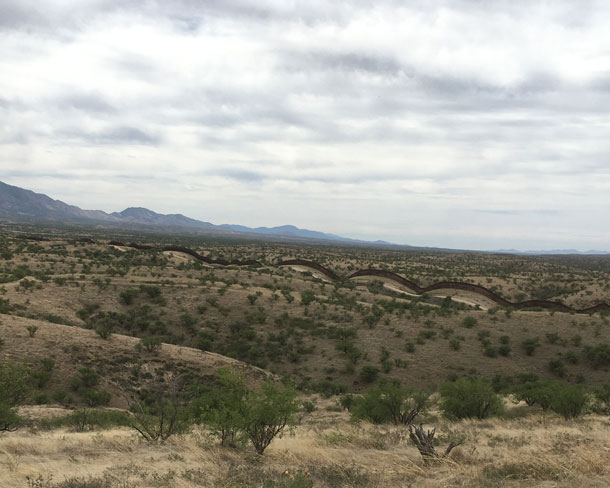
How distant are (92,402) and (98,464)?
10.2 m

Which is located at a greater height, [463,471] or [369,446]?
[463,471]

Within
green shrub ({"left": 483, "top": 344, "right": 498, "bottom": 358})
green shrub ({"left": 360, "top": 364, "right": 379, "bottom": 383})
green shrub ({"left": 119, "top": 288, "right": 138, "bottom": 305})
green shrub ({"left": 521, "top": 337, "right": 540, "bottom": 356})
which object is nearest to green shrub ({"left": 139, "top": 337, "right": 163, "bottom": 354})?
green shrub ({"left": 119, "top": 288, "right": 138, "bottom": 305})

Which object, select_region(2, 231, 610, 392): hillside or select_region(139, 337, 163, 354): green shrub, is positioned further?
select_region(2, 231, 610, 392): hillside

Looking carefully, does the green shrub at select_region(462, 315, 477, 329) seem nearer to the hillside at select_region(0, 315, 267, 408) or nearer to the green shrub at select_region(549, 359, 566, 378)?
the green shrub at select_region(549, 359, 566, 378)

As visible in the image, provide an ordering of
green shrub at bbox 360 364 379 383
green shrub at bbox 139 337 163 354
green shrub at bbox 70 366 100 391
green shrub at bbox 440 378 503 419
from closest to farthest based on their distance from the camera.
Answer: green shrub at bbox 440 378 503 419
green shrub at bbox 70 366 100 391
green shrub at bbox 139 337 163 354
green shrub at bbox 360 364 379 383

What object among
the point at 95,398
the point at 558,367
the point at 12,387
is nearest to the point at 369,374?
the point at 558,367

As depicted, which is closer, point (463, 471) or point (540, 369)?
point (463, 471)

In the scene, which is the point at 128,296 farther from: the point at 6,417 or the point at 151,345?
the point at 6,417

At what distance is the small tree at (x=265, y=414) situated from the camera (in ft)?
36.1

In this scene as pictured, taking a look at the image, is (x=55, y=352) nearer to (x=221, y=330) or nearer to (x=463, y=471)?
(x=221, y=330)

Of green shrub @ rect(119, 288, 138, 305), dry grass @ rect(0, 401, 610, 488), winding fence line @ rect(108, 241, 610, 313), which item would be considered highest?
winding fence line @ rect(108, 241, 610, 313)

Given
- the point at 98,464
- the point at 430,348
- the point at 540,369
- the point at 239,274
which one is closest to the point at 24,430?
the point at 98,464

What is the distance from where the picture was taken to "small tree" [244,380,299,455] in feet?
36.1

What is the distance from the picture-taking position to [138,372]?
21.5 metres
